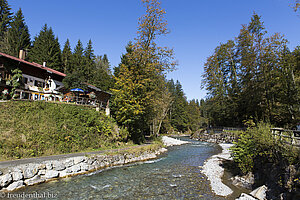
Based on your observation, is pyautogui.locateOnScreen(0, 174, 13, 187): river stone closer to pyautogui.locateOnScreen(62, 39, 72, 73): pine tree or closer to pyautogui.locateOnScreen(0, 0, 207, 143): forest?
pyautogui.locateOnScreen(0, 0, 207, 143): forest

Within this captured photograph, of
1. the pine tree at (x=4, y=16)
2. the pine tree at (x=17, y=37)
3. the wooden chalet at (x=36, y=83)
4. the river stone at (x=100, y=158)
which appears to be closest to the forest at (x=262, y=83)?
the river stone at (x=100, y=158)

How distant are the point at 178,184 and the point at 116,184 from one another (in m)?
3.85

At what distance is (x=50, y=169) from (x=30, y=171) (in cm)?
116

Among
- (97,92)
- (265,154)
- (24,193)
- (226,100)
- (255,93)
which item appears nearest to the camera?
(24,193)

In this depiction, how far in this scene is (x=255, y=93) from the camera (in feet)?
89.8

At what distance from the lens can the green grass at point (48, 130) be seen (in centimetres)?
1280

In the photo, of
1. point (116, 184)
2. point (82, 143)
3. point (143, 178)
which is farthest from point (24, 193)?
point (82, 143)

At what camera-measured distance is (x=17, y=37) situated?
4450 centimetres

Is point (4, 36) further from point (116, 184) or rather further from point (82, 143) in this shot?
point (116, 184)

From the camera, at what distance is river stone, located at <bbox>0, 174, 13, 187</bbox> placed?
8507 mm

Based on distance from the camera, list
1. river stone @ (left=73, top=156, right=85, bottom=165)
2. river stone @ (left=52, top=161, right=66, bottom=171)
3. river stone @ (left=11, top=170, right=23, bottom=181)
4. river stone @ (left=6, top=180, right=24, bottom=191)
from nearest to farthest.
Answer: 1. river stone @ (left=6, top=180, right=24, bottom=191)
2. river stone @ (left=11, top=170, right=23, bottom=181)
3. river stone @ (left=52, top=161, right=66, bottom=171)
4. river stone @ (left=73, top=156, right=85, bottom=165)

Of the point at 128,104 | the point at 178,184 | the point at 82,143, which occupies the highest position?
the point at 128,104

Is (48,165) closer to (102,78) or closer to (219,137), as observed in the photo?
(219,137)


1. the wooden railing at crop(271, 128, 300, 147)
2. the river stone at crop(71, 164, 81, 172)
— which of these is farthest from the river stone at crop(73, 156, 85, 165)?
the wooden railing at crop(271, 128, 300, 147)
